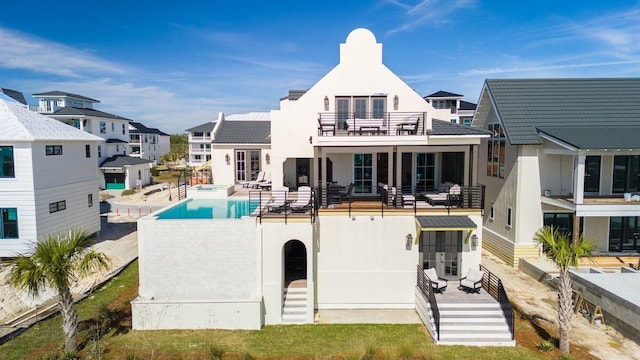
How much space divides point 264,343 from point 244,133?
52.9 ft

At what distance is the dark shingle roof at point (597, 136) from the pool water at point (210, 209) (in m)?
16.0

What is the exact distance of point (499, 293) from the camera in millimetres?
14602

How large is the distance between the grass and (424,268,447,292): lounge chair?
1845 millimetres

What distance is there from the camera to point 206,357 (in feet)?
39.4

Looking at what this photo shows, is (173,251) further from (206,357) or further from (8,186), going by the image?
(8,186)

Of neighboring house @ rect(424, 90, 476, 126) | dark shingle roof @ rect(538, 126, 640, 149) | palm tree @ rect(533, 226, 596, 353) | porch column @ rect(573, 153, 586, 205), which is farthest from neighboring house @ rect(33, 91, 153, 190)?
palm tree @ rect(533, 226, 596, 353)

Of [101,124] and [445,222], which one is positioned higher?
A: [101,124]

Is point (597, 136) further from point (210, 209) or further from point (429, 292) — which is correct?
point (210, 209)

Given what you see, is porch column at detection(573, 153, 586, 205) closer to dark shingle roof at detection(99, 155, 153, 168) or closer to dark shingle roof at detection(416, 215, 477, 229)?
dark shingle roof at detection(416, 215, 477, 229)

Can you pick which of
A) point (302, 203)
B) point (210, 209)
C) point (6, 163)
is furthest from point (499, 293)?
point (6, 163)

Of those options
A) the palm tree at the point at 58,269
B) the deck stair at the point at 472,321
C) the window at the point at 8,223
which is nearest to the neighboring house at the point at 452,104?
the deck stair at the point at 472,321

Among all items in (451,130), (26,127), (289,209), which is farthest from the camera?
(26,127)

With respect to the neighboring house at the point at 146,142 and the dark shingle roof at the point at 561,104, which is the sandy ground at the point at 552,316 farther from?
the neighboring house at the point at 146,142

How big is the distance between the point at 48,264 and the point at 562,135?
76.0 ft
